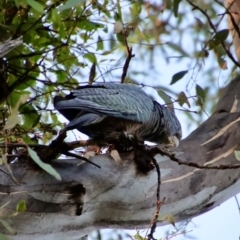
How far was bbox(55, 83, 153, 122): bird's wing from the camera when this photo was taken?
1189 millimetres

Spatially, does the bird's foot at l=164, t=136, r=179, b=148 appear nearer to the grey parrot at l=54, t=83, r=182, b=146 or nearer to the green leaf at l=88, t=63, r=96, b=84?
the grey parrot at l=54, t=83, r=182, b=146

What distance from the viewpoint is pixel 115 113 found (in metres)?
1.25

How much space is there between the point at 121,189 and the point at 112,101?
20cm

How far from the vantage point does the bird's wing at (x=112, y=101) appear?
1189 mm

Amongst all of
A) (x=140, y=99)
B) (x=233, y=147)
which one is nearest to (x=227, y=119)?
(x=233, y=147)

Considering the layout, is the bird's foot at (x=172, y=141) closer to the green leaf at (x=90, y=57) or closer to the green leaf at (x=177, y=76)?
the green leaf at (x=177, y=76)

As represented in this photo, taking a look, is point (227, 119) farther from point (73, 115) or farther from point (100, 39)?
point (100, 39)

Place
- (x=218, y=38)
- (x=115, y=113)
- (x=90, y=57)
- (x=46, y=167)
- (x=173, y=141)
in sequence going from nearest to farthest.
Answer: (x=46, y=167) < (x=115, y=113) < (x=173, y=141) < (x=218, y=38) < (x=90, y=57)

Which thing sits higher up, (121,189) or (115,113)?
(115,113)

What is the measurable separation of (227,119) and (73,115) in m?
0.33

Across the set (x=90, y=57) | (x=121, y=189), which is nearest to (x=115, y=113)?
(x=121, y=189)

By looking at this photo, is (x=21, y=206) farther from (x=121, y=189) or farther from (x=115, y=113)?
(x=115, y=113)

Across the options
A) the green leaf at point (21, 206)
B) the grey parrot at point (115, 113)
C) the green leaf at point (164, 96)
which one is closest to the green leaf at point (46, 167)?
the green leaf at point (21, 206)

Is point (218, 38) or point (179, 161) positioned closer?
point (179, 161)
